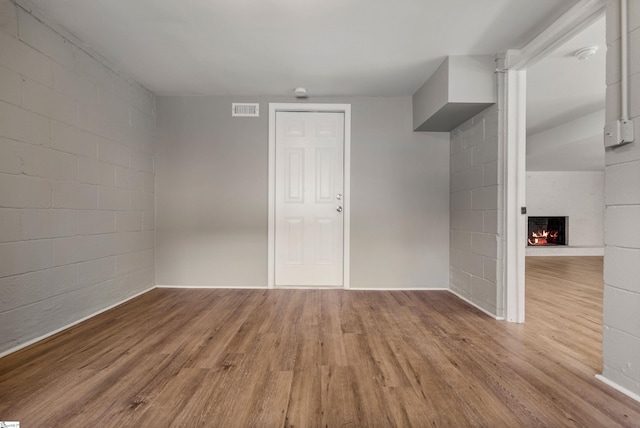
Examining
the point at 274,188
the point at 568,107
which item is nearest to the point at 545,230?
the point at 568,107

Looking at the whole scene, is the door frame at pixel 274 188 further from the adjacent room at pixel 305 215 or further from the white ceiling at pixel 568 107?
the white ceiling at pixel 568 107

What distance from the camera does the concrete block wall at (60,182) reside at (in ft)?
6.16

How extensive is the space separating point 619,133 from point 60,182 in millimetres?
3585

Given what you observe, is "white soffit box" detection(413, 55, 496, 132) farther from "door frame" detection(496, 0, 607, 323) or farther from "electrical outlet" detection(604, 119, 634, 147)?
"electrical outlet" detection(604, 119, 634, 147)

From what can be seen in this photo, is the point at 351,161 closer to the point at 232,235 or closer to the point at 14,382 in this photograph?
the point at 232,235

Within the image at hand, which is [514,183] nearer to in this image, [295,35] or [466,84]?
[466,84]

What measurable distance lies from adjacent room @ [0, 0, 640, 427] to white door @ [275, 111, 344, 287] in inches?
0.9

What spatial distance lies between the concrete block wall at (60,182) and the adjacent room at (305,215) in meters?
0.02

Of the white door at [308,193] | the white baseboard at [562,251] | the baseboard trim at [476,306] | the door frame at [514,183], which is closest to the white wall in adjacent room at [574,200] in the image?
the white baseboard at [562,251]

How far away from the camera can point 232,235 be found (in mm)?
3492

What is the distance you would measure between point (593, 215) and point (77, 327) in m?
Answer: 9.40

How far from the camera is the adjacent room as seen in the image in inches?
58.4

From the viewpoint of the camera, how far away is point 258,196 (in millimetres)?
3500

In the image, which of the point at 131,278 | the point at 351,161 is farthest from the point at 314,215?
the point at 131,278
